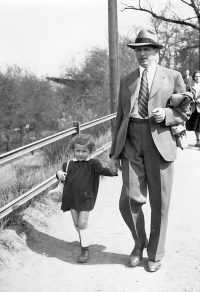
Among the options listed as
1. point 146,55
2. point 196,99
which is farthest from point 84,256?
point 196,99

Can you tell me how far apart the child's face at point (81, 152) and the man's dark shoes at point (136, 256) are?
3.11 feet

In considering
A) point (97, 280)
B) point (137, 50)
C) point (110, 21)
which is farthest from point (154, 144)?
point (110, 21)

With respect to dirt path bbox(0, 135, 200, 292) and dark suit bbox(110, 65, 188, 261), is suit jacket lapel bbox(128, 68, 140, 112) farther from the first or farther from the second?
dirt path bbox(0, 135, 200, 292)

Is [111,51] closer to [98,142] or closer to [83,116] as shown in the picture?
[98,142]

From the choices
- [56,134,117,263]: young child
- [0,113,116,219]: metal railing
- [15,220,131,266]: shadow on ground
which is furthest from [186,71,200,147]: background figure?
[56,134,117,263]: young child

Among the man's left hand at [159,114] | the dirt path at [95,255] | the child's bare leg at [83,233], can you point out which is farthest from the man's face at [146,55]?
the dirt path at [95,255]

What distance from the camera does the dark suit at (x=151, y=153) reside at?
4.44 m

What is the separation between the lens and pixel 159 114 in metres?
4.31

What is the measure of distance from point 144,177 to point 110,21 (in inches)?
279

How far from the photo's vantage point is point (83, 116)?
21891mm

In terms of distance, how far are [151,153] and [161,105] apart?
0.41 metres

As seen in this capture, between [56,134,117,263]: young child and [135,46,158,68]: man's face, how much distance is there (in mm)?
890

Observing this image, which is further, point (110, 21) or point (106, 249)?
point (110, 21)

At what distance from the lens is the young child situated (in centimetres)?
490
